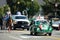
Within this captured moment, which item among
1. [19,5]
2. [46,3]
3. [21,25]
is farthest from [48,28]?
[46,3]

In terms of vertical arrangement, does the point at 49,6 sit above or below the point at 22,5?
below

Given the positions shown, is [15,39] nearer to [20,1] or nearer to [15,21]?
[15,21]

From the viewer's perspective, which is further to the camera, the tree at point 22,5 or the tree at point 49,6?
the tree at point 49,6

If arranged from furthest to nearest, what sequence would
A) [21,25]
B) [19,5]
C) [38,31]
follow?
[19,5], [21,25], [38,31]

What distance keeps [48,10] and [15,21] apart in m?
48.9

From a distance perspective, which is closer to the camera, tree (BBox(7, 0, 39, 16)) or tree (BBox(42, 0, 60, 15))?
tree (BBox(7, 0, 39, 16))

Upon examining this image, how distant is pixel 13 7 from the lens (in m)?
78.8

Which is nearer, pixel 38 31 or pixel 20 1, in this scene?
pixel 38 31

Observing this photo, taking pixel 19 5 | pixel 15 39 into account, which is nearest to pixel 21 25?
pixel 15 39

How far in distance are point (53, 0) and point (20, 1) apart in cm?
1215

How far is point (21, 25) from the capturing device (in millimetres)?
37844

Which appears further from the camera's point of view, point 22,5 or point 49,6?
point 49,6

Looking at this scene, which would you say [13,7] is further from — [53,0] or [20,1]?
[53,0]

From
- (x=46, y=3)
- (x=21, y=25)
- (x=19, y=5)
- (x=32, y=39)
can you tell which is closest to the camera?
(x=32, y=39)
